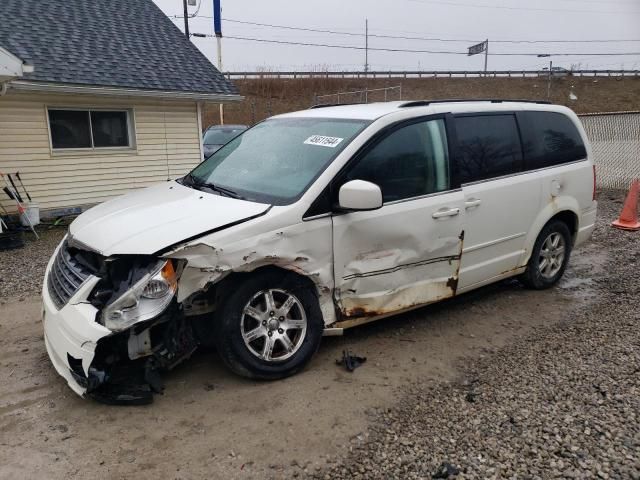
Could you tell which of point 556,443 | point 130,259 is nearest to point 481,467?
point 556,443

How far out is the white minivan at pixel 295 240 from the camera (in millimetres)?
3123

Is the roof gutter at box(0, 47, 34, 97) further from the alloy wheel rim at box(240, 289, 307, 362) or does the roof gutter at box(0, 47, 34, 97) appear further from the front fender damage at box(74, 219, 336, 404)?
the alloy wheel rim at box(240, 289, 307, 362)

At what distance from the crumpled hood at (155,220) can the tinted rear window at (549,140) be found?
2.82 meters

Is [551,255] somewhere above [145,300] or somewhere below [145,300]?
below

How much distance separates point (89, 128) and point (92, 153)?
484 millimetres

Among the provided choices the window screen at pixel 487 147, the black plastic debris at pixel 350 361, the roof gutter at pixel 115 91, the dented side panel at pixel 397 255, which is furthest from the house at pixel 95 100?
the black plastic debris at pixel 350 361

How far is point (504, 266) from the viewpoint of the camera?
4.88 meters

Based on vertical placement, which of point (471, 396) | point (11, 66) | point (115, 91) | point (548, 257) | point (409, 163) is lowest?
point (471, 396)

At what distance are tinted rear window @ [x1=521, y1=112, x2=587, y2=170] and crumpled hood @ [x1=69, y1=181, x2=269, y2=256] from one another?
9.24 ft

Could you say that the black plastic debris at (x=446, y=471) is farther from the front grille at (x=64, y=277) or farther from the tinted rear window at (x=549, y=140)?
the tinted rear window at (x=549, y=140)

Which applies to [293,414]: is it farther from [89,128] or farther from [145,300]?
[89,128]

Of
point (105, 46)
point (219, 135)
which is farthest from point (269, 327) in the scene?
point (219, 135)

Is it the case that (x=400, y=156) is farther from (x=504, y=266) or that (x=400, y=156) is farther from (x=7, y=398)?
(x=7, y=398)

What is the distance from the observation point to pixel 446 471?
265 cm
